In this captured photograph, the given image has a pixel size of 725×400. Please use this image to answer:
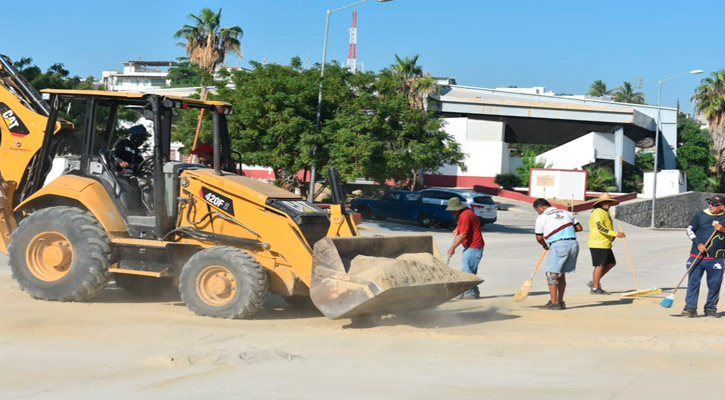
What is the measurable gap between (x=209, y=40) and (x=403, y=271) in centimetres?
3823

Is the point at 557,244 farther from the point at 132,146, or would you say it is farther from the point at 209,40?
the point at 209,40

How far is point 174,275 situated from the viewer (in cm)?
1004

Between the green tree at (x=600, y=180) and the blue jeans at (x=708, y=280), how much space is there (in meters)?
42.8

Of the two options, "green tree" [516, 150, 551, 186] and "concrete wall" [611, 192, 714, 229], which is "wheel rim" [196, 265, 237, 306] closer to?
"concrete wall" [611, 192, 714, 229]

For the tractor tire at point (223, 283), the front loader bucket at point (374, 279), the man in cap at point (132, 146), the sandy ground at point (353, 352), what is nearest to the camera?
the sandy ground at point (353, 352)

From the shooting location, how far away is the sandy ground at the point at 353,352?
19.9ft

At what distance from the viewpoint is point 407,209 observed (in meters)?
34.8

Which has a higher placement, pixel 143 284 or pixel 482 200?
pixel 482 200

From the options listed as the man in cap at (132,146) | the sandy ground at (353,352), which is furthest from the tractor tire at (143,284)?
the man in cap at (132,146)

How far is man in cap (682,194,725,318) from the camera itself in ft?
34.7

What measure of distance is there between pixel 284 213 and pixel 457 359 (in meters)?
3.15

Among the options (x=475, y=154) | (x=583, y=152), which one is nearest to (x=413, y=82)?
(x=475, y=154)

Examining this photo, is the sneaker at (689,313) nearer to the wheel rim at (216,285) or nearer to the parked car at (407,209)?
the wheel rim at (216,285)

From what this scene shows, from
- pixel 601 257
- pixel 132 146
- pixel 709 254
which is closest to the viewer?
pixel 709 254
